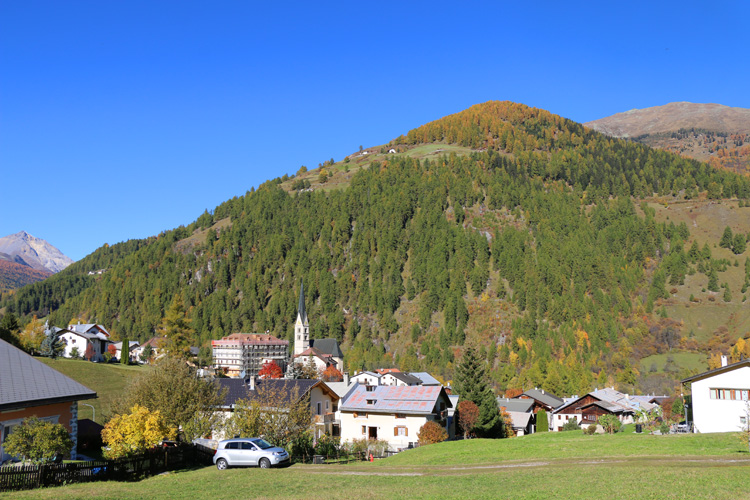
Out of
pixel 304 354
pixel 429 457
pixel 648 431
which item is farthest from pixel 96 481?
pixel 304 354

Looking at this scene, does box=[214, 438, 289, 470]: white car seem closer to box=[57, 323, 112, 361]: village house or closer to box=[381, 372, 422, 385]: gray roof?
box=[381, 372, 422, 385]: gray roof

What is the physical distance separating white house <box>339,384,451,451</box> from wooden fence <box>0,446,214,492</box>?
2798 centimetres

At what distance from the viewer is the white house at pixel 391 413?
187ft

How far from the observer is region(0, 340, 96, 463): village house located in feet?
95.5

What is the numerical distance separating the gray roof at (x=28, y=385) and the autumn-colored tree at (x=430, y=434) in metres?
29.5

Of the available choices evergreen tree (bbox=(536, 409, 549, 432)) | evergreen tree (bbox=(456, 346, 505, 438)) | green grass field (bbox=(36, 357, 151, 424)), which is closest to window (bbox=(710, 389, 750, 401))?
evergreen tree (bbox=(456, 346, 505, 438))

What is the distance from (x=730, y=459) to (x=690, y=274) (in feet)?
613

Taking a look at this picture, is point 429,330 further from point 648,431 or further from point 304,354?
point 648,431

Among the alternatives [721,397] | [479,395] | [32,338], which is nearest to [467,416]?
[479,395]

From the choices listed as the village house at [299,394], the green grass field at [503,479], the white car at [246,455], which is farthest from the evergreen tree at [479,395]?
the white car at [246,455]

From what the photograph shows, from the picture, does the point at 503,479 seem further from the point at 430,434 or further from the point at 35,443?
the point at 430,434

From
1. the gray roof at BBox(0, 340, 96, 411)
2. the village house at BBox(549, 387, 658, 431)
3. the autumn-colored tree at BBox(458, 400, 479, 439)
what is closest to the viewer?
the gray roof at BBox(0, 340, 96, 411)

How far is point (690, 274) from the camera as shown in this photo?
630 feet

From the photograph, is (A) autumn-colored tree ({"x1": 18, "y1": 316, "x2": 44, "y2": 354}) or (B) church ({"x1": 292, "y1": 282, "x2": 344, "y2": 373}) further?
(B) church ({"x1": 292, "y1": 282, "x2": 344, "y2": 373})
